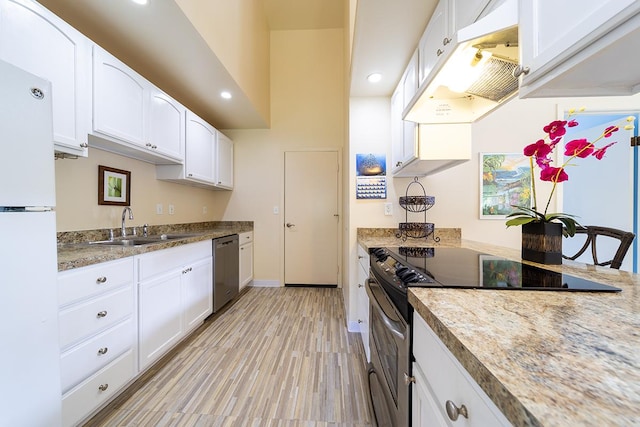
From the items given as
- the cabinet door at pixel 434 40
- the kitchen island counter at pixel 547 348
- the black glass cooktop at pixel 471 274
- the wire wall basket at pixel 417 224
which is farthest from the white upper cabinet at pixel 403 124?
the kitchen island counter at pixel 547 348

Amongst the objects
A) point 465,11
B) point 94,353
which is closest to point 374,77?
point 465,11

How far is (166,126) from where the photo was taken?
215cm

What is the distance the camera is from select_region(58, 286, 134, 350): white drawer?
44.5 inches

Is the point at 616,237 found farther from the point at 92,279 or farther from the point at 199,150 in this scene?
the point at 199,150

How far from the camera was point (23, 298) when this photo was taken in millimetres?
832

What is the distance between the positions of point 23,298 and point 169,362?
1.29 metres

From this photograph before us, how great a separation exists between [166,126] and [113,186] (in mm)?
655

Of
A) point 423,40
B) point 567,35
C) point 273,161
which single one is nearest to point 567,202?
point 423,40

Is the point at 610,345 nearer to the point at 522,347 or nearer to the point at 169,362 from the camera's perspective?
the point at 522,347

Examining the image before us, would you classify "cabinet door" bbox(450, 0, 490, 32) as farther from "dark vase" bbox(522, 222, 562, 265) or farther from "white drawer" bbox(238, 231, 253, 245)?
"white drawer" bbox(238, 231, 253, 245)

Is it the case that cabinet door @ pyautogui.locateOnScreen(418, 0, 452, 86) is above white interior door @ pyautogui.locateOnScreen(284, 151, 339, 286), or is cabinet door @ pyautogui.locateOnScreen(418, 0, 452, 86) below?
above

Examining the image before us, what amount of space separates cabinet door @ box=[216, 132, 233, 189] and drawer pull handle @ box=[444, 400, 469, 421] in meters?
3.13

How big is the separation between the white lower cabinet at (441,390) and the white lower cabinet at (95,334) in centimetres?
149

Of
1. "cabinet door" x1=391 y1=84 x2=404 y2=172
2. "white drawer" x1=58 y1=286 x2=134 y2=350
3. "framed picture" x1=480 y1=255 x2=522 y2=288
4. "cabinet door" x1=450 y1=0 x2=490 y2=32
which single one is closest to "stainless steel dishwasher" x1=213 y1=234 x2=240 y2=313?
"white drawer" x1=58 y1=286 x2=134 y2=350
